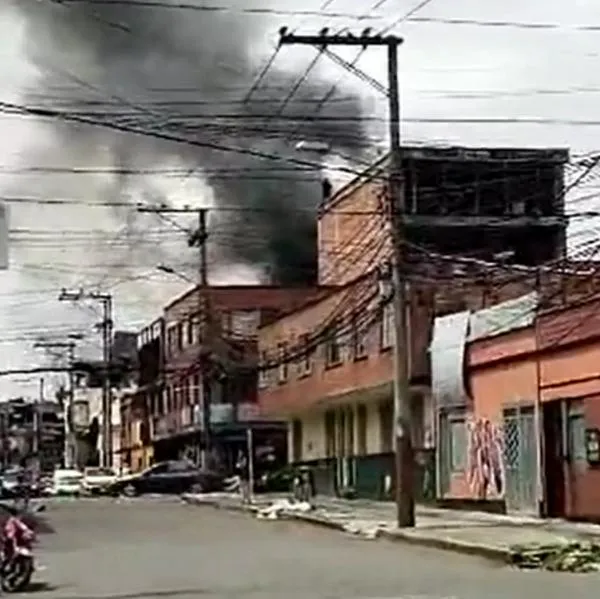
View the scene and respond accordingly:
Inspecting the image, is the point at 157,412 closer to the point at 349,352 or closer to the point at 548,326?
the point at 349,352

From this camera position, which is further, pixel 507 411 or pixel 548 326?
pixel 507 411

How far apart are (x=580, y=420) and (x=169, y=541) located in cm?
857

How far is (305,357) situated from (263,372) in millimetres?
8940

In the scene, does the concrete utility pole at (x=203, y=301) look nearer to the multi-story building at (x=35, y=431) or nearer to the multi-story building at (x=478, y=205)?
the multi-story building at (x=478, y=205)

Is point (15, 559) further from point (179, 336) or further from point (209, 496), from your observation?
point (179, 336)

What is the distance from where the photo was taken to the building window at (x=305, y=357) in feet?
204

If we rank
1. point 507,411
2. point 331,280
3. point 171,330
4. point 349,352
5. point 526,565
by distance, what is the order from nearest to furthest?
1. point 526,565
2. point 507,411
3. point 349,352
4. point 331,280
5. point 171,330

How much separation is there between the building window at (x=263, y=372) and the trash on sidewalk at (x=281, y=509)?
1584 centimetres

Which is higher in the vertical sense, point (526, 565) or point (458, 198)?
point (458, 198)

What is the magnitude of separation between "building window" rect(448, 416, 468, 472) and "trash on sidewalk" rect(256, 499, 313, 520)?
15.3 feet

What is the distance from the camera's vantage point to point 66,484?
293 feet

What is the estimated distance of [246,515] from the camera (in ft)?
169

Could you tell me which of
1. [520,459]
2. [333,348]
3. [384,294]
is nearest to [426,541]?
[520,459]

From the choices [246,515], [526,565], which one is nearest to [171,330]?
[246,515]
